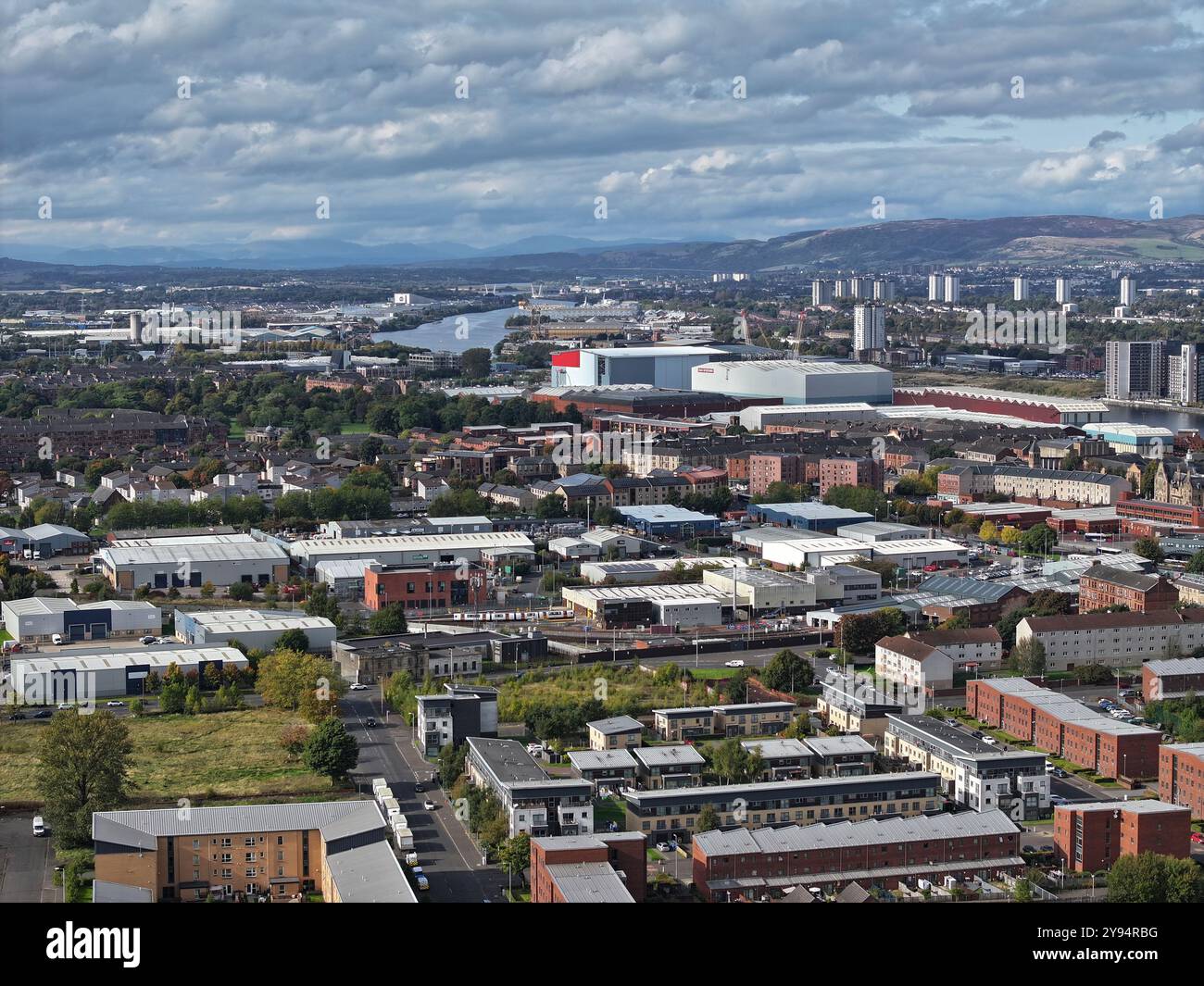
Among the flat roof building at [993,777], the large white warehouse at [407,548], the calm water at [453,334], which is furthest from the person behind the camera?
the calm water at [453,334]

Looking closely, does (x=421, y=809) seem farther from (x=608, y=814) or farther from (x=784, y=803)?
(x=784, y=803)

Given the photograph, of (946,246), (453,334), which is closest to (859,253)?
(946,246)

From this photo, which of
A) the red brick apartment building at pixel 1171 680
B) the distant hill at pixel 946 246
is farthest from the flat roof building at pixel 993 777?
the distant hill at pixel 946 246

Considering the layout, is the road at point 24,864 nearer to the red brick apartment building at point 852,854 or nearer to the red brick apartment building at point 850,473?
the red brick apartment building at point 852,854

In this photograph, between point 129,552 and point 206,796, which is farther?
point 129,552

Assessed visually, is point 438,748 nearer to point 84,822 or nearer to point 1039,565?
point 84,822

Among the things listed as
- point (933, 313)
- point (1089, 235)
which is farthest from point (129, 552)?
point (1089, 235)
